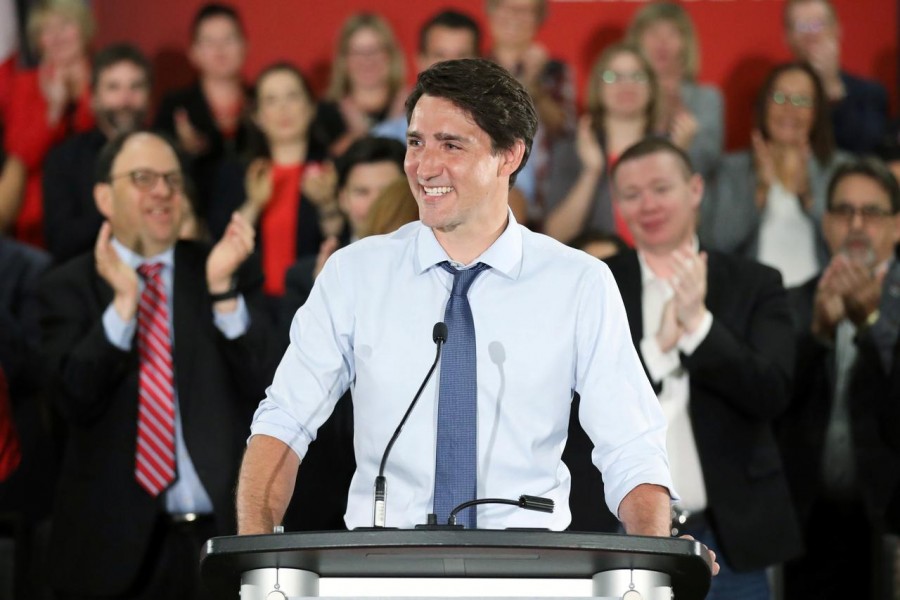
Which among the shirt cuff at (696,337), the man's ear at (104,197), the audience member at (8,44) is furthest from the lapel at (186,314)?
the audience member at (8,44)

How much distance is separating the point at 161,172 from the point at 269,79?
1479 mm

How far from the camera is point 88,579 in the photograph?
4.13m

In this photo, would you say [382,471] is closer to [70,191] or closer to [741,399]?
[741,399]

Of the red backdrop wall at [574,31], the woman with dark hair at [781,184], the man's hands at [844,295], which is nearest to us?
the man's hands at [844,295]

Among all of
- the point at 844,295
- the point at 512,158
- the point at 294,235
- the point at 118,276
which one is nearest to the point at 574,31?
the point at 294,235

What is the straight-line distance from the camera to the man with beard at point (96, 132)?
5711 mm

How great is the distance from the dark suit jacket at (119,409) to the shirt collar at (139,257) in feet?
0.11

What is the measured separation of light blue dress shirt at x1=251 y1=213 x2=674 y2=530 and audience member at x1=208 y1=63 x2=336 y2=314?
298 cm

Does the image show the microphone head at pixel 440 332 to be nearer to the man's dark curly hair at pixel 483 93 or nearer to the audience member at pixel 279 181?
the man's dark curly hair at pixel 483 93

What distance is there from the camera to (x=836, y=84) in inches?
249

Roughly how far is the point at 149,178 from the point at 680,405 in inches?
67.9

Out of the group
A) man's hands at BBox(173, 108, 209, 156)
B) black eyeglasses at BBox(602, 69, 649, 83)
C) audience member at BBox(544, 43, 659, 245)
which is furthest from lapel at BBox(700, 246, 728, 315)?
man's hands at BBox(173, 108, 209, 156)

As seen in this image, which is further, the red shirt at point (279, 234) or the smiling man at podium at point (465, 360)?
the red shirt at point (279, 234)

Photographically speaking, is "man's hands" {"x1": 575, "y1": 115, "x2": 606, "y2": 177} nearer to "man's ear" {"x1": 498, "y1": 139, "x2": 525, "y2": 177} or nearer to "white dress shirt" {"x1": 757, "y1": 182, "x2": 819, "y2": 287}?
"white dress shirt" {"x1": 757, "y1": 182, "x2": 819, "y2": 287}
